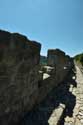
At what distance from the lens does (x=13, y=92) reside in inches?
101

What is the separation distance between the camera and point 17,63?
2646mm

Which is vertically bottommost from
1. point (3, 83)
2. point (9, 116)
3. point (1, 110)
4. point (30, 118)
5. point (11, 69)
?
point (30, 118)

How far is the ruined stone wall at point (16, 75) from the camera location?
226 cm

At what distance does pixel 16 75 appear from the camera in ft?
8.64

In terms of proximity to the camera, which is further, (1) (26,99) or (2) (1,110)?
(1) (26,99)

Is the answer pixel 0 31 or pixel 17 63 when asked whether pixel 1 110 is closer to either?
pixel 17 63

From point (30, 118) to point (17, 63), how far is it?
1.30m

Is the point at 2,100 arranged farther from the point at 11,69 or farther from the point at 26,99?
the point at 26,99

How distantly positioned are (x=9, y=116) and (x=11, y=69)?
802 mm

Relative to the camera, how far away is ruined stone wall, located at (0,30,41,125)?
2.26 meters

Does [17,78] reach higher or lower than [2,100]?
higher

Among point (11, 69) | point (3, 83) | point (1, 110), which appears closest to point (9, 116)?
point (1, 110)

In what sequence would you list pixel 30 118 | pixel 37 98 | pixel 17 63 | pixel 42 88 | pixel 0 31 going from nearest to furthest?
pixel 0 31
pixel 17 63
pixel 30 118
pixel 37 98
pixel 42 88

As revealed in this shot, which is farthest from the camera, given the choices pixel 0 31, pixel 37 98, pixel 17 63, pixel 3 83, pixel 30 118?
pixel 37 98
